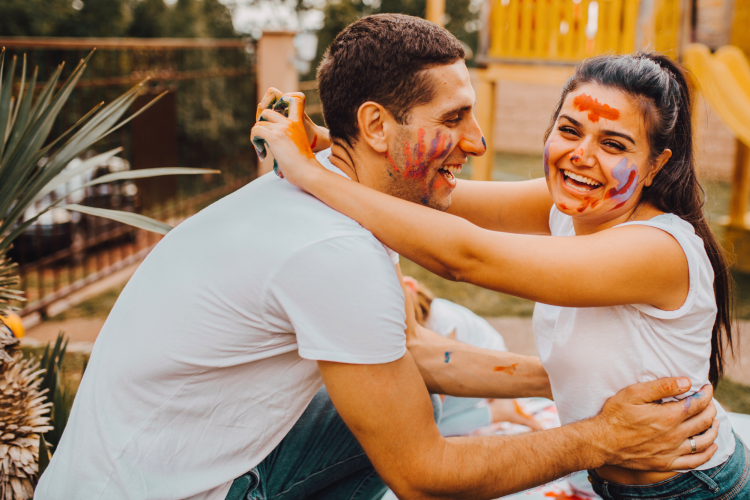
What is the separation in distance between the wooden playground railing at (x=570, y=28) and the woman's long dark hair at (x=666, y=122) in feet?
17.9

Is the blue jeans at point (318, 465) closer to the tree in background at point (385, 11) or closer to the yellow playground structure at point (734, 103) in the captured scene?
the yellow playground structure at point (734, 103)

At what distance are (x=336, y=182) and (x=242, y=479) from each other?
35.2 inches

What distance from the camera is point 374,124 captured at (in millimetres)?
1810

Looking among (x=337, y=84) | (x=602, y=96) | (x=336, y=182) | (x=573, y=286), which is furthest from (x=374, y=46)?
(x=573, y=286)

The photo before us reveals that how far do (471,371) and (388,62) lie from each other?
122cm

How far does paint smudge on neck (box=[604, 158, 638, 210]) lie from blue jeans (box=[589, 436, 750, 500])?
87cm

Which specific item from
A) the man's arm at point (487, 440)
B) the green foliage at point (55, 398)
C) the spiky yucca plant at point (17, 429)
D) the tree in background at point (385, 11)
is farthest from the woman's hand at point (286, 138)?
the tree in background at point (385, 11)

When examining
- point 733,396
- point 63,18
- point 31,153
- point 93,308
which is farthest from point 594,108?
point 63,18

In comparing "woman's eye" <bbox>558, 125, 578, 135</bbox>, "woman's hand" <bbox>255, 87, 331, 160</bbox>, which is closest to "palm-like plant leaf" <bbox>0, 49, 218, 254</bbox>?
"woman's hand" <bbox>255, 87, 331, 160</bbox>

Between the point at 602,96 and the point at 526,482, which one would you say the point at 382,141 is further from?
the point at 526,482

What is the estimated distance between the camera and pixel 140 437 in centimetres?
162

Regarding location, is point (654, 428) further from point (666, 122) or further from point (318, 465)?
point (318, 465)

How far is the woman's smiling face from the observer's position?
1.77m

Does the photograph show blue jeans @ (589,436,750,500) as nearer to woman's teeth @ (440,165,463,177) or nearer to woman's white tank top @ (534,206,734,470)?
woman's white tank top @ (534,206,734,470)
